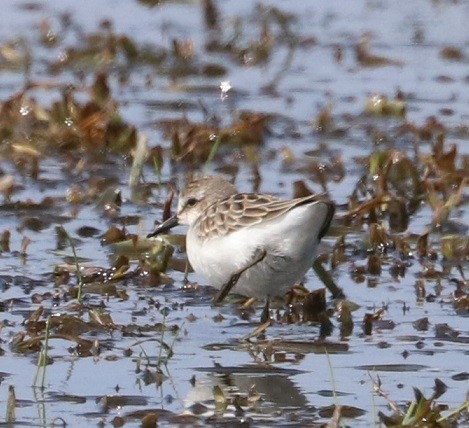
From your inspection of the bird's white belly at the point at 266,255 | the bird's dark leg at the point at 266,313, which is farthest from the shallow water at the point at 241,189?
the bird's white belly at the point at 266,255

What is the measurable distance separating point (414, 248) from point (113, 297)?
5.38ft

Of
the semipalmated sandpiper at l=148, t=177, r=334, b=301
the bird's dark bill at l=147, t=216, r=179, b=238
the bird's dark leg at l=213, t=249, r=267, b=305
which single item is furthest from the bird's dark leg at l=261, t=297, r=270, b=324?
the bird's dark bill at l=147, t=216, r=179, b=238

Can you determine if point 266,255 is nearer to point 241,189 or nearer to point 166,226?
point 166,226

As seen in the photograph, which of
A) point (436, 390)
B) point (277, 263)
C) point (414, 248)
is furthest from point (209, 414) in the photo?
point (414, 248)

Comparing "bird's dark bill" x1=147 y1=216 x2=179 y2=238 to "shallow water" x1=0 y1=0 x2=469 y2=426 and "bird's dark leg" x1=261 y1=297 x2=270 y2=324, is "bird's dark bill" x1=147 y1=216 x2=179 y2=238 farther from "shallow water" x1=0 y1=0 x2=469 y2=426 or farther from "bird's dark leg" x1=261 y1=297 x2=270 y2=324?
"bird's dark leg" x1=261 y1=297 x2=270 y2=324

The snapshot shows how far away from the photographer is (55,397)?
5746 mm

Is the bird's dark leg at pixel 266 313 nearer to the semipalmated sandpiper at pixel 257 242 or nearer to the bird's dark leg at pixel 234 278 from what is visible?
the semipalmated sandpiper at pixel 257 242

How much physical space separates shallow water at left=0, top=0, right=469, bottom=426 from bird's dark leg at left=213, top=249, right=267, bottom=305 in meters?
0.12

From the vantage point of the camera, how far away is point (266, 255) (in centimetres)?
679

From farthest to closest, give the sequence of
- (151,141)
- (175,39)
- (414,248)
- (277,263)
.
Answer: (175,39) < (151,141) < (414,248) < (277,263)

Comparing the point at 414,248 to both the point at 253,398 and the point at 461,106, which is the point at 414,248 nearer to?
the point at 253,398

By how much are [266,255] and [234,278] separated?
0.18 m

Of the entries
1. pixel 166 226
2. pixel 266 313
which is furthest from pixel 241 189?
pixel 266 313

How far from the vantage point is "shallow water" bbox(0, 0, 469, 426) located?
234 inches
